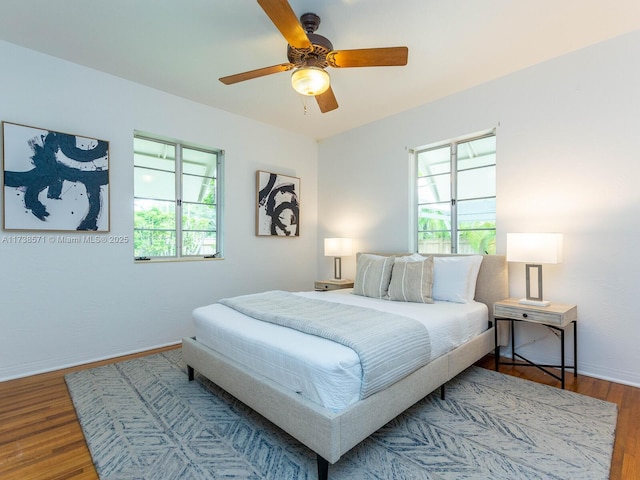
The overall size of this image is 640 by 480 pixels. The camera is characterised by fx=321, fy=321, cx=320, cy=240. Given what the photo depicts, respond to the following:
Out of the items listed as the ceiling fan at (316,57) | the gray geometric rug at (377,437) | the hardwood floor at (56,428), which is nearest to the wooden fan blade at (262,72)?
the ceiling fan at (316,57)

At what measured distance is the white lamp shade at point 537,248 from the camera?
2523mm

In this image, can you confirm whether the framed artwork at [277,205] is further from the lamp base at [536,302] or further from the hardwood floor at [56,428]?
the lamp base at [536,302]

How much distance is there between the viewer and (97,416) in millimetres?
2084

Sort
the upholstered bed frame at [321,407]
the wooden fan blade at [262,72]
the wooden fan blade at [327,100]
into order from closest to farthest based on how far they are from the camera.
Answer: the upholstered bed frame at [321,407]
the wooden fan blade at [262,72]
the wooden fan blade at [327,100]

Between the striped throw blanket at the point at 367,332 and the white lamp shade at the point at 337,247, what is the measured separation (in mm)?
1747

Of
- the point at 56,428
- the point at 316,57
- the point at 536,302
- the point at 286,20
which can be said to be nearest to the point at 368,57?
the point at 316,57

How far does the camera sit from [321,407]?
1.53 meters

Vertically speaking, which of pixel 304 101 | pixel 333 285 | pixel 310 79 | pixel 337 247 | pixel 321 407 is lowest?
pixel 321 407

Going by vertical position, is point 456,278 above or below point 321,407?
above

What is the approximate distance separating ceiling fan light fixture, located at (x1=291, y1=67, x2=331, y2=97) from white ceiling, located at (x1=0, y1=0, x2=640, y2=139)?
0.42 meters

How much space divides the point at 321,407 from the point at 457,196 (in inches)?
114

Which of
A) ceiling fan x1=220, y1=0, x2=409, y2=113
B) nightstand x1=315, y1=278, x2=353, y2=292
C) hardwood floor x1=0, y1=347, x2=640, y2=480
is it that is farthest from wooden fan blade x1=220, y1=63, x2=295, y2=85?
nightstand x1=315, y1=278, x2=353, y2=292

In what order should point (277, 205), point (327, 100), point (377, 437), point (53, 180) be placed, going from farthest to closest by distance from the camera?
point (277, 205)
point (53, 180)
point (327, 100)
point (377, 437)

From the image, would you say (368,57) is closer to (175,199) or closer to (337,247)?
(337,247)
